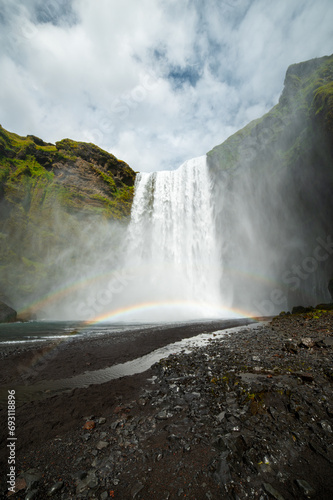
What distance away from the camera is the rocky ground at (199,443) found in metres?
2.47

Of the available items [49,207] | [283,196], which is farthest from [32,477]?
[49,207]

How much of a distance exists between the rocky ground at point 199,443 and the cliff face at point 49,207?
107ft

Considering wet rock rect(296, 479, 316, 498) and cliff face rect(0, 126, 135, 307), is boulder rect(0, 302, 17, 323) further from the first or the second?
wet rock rect(296, 479, 316, 498)

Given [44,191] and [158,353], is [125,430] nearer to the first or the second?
[158,353]

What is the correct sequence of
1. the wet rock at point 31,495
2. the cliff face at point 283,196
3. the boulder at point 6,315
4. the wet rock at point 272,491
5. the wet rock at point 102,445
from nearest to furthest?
the wet rock at point 272,491, the wet rock at point 31,495, the wet rock at point 102,445, the boulder at point 6,315, the cliff face at point 283,196

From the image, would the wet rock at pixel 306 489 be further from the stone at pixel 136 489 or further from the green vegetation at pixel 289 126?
the green vegetation at pixel 289 126

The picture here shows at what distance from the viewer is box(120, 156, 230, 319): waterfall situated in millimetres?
39125

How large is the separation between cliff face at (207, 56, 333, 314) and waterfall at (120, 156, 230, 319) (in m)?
3.35

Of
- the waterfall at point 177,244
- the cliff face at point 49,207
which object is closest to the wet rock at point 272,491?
the waterfall at point 177,244

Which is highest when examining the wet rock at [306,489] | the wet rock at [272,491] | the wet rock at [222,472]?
the wet rock at [306,489]

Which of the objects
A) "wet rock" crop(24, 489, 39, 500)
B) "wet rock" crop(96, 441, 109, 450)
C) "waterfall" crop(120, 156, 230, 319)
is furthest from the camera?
"waterfall" crop(120, 156, 230, 319)

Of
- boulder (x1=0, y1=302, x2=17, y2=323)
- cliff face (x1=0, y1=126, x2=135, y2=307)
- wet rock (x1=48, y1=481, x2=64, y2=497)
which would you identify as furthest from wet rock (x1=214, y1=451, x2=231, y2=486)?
cliff face (x1=0, y1=126, x2=135, y2=307)

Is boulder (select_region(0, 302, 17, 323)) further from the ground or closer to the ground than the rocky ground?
further from the ground

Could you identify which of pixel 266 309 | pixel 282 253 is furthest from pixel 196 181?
pixel 266 309
